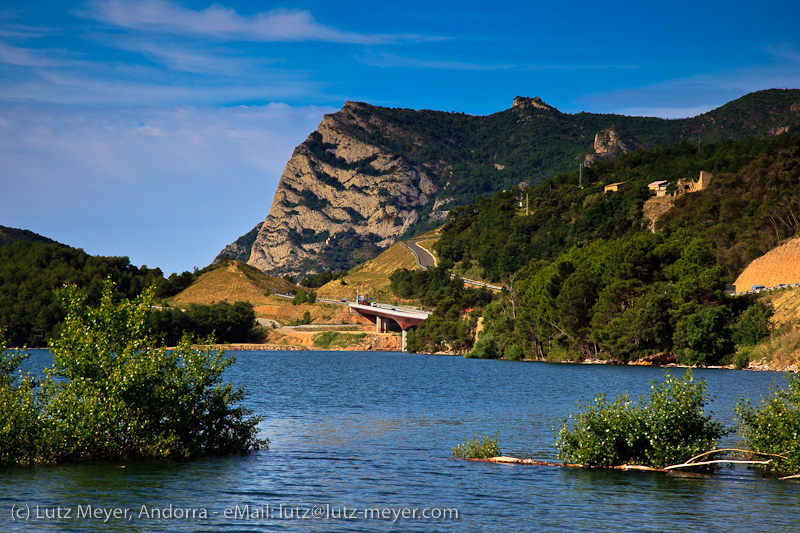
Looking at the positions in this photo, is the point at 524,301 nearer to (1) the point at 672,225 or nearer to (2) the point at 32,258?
(1) the point at 672,225

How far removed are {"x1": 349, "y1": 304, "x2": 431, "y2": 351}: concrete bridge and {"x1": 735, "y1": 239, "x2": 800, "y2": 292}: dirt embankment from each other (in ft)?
207

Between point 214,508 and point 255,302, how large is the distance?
599 ft

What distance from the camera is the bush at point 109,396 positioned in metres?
22.6

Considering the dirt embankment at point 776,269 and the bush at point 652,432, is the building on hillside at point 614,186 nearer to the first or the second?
the dirt embankment at point 776,269

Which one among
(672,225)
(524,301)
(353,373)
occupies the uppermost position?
(672,225)

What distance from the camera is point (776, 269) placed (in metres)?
87.1

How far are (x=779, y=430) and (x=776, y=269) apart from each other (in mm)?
73278

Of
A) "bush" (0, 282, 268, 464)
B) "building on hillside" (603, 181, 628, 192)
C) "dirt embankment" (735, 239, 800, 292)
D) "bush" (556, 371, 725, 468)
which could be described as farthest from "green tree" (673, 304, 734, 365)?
"building on hillside" (603, 181, 628, 192)

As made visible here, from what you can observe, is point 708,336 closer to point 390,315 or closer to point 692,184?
point 390,315

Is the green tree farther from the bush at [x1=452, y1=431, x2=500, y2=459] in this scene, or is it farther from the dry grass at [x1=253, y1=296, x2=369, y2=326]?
the dry grass at [x1=253, y1=296, x2=369, y2=326]

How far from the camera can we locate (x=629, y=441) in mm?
23328

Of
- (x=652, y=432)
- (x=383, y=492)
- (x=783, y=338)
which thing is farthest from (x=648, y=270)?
(x=383, y=492)

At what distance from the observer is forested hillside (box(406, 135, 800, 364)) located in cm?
8044

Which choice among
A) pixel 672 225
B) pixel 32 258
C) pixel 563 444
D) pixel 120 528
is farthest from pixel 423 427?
pixel 32 258
